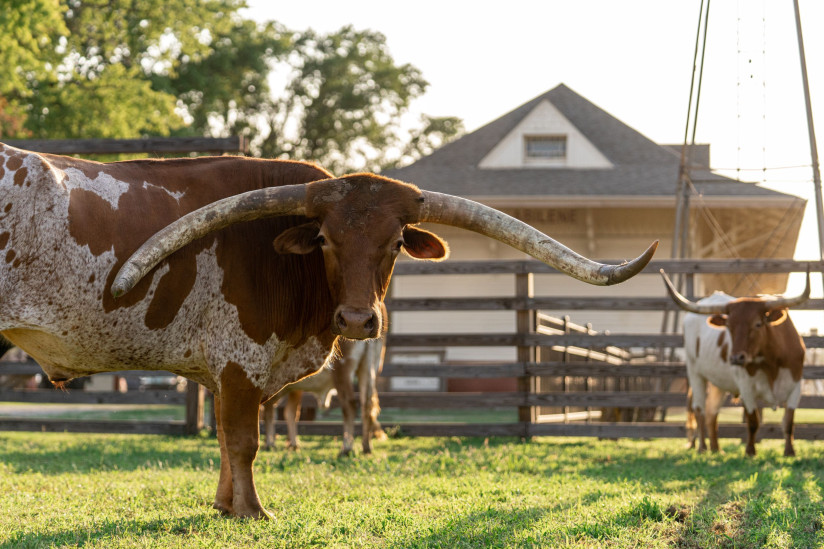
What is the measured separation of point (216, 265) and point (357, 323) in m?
0.95

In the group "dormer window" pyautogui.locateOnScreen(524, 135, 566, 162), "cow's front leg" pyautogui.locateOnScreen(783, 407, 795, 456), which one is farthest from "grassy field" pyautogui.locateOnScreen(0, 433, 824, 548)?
"dormer window" pyautogui.locateOnScreen(524, 135, 566, 162)

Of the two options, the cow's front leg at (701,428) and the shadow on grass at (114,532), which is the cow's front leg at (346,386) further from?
the shadow on grass at (114,532)

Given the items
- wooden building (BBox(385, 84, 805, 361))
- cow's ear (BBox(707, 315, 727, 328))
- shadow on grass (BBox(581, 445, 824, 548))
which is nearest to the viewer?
shadow on grass (BBox(581, 445, 824, 548))

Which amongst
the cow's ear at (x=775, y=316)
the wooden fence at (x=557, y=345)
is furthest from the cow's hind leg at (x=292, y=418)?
the cow's ear at (x=775, y=316)

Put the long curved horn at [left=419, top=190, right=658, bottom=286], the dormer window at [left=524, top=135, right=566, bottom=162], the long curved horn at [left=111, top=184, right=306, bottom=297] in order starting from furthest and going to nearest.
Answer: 1. the dormer window at [left=524, top=135, right=566, bottom=162]
2. the long curved horn at [left=419, top=190, right=658, bottom=286]
3. the long curved horn at [left=111, top=184, right=306, bottom=297]

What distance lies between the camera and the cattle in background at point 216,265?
481 cm

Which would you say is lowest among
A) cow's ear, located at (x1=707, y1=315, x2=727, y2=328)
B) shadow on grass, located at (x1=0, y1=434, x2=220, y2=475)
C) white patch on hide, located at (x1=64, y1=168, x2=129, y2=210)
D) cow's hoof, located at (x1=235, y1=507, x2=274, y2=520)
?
shadow on grass, located at (x1=0, y1=434, x2=220, y2=475)

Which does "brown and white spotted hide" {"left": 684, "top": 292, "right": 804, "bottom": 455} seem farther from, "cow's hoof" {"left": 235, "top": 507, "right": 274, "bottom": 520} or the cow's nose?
"cow's hoof" {"left": 235, "top": 507, "right": 274, "bottom": 520}

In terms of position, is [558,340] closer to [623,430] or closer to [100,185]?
[623,430]

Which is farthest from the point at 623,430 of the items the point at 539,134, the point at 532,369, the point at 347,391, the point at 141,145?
the point at 539,134

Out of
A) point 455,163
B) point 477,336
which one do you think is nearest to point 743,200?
point 455,163

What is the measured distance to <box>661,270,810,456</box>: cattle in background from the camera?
9570 mm

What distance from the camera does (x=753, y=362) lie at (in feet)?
31.8

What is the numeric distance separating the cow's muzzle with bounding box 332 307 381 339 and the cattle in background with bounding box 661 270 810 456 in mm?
4994
